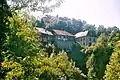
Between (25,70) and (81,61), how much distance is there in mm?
47677

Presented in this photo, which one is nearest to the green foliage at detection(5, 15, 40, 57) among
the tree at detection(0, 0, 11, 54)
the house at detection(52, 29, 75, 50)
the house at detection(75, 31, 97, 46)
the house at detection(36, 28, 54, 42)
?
the tree at detection(0, 0, 11, 54)

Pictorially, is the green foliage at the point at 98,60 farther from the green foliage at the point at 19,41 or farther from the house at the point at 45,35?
the green foliage at the point at 19,41

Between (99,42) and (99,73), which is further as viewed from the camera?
(99,42)

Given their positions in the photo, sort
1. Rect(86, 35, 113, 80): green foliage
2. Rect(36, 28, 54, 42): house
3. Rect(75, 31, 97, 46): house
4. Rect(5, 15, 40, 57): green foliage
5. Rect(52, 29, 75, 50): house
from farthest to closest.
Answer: Rect(75, 31, 97, 46): house < Rect(52, 29, 75, 50): house < Rect(36, 28, 54, 42): house < Rect(86, 35, 113, 80): green foliage < Rect(5, 15, 40, 57): green foliage

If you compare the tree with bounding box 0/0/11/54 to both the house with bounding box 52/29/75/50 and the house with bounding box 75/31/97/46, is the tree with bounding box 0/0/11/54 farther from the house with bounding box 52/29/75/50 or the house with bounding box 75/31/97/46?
the house with bounding box 75/31/97/46

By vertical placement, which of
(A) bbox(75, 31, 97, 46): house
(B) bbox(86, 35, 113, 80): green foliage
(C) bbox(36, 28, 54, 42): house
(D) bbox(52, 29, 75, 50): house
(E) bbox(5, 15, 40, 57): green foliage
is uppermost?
(A) bbox(75, 31, 97, 46): house

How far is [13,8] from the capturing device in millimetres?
17172

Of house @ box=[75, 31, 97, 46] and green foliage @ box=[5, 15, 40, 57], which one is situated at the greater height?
house @ box=[75, 31, 97, 46]

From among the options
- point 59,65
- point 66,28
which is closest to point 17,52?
point 59,65

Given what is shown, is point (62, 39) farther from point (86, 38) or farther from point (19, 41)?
point (19, 41)

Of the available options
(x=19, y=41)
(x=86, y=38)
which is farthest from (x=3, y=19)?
(x=86, y=38)

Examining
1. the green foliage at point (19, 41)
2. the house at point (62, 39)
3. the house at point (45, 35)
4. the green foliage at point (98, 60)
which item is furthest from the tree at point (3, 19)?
the house at point (62, 39)

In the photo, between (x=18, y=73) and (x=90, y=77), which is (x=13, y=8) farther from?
(x=90, y=77)

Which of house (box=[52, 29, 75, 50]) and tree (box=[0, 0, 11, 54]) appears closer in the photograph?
tree (box=[0, 0, 11, 54])
